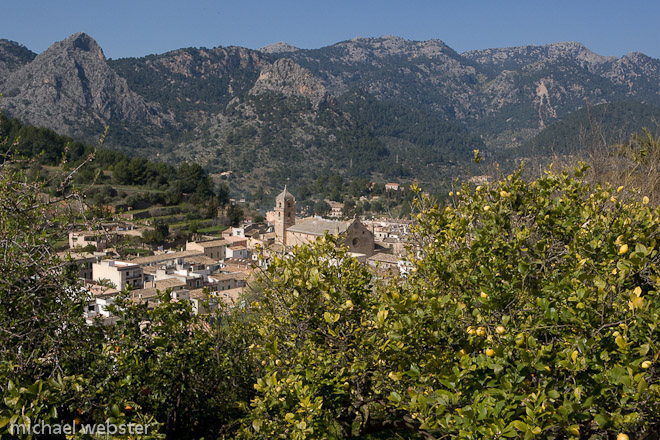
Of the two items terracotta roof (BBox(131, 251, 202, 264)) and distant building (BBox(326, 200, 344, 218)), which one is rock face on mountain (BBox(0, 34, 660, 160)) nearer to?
distant building (BBox(326, 200, 344, 218))

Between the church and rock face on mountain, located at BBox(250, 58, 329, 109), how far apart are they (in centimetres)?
9666

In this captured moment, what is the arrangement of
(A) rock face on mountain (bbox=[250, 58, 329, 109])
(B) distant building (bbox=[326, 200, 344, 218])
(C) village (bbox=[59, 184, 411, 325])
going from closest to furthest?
(C) village (bbox=[59, 184, 411, 325]) < (B) distant building (bbox=[326, 200, 344, 218]) < (A) rock face on mountain (bbox=[250, 58, 329, 109])

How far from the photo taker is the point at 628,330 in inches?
131

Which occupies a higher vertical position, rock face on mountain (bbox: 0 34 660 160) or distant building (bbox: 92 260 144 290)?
rock face on mountain (bbox: 0 34 660 160)

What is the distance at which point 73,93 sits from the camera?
438ft

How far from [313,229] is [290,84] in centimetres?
10895

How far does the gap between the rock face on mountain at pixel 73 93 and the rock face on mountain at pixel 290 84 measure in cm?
3106

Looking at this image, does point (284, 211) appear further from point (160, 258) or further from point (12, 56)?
point (12, 56)

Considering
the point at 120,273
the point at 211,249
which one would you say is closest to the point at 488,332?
the point at 120,273

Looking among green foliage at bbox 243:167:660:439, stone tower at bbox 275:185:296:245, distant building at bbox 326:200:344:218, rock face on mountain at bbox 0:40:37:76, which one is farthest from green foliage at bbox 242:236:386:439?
rock face on mountain at bbox 0:40:37:76

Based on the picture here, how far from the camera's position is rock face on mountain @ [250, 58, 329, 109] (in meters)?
139

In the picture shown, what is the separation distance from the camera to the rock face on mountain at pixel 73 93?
124 metres

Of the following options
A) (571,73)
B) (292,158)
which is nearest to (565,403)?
(292,158)

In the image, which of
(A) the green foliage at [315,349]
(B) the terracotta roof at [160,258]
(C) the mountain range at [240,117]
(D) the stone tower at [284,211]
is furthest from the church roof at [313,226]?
(C) the mountain range at [240,117]
